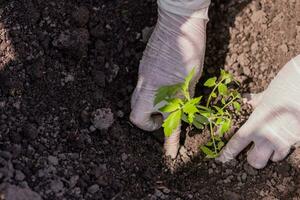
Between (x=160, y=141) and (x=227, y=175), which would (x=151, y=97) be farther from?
(x=227, y=175)

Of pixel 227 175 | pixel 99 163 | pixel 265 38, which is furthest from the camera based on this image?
pixel 265 38

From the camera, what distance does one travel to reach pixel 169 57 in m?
2.53

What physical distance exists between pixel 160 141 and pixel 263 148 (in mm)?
475

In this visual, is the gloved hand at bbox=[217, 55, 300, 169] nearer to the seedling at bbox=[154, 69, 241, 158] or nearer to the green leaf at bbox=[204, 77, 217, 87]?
the seedling at bbox=[154, 69, 241, 158]

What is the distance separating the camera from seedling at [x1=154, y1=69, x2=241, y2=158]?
2.14m

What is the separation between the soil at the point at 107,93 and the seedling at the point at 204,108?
4.0 inches

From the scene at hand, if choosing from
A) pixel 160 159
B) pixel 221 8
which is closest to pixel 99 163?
pixel 160 159

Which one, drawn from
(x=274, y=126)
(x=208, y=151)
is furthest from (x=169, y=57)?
(x=274, y=126)

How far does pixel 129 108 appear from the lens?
2.55 meters

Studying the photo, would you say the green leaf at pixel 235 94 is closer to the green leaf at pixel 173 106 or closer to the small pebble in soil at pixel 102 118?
the green leaf at pixel 173 106

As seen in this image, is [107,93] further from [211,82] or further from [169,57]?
[211,82]

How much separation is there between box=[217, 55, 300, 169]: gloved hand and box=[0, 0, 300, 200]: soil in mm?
62

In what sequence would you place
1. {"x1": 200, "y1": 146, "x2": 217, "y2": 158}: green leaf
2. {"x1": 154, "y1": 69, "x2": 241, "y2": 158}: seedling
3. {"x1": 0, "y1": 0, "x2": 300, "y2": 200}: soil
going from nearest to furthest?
1. {"x1": 154, "y1": 69, "x2": 241, "y2": 158}: seedling
2. {"x1": 0, "y1": 0, "x2": 300, "y2": 200}: soil
3. {"x1": 200, "y1": 146, "x2": 217, "y2": 158}: green leaf

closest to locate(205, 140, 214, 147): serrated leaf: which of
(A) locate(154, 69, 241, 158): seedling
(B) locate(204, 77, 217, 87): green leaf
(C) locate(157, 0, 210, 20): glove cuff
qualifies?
(A) locate(154, 69, 241, 158): seedling
